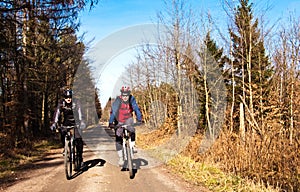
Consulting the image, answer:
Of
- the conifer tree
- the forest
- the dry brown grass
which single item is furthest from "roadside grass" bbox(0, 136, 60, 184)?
the conifer tree

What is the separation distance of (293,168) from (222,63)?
47.5 ft

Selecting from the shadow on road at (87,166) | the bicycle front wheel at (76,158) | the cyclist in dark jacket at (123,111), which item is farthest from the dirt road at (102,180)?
the cyclist in dark jacket at (123,111)

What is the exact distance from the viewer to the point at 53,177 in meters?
7.34

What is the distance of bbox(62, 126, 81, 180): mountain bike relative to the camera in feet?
22.7

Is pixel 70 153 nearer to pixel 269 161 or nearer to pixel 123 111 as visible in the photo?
pixel 123 111

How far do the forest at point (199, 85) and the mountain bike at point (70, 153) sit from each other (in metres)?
3.10

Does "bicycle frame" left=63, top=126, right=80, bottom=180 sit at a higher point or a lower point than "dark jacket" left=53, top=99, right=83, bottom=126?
lower

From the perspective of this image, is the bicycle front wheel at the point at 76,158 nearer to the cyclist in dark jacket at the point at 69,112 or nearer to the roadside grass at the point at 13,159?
the cyclist in dark jacket at the point at 69,112

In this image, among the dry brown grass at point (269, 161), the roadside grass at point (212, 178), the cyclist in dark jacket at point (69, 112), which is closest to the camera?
the roadside grass at point (212, 178)

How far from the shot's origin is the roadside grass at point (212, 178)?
6.08m

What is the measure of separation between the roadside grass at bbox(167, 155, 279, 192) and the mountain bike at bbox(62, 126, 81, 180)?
2581 mm

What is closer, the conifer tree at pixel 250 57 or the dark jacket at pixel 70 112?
the dark jacket at pixel 70 112

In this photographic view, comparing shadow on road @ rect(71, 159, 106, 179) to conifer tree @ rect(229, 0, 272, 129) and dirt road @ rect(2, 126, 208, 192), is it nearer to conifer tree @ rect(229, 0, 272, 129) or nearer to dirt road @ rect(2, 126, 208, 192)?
dirt road @ rect(2, 126, 208, 192)

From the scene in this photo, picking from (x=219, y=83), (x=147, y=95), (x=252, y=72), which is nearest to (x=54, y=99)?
(x=147, y=95)
